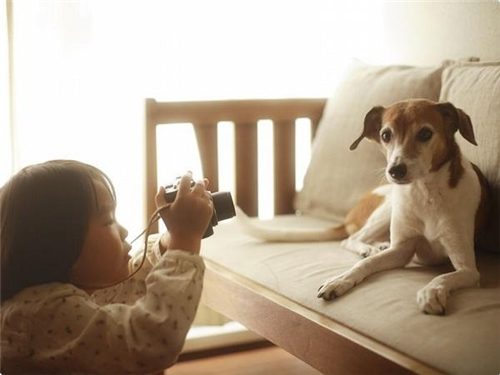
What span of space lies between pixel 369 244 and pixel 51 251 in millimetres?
874

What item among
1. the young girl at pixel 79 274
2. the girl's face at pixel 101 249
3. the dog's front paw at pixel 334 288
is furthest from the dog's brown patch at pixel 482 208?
the girl's face at pixel 101 249

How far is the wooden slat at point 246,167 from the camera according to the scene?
219 cm

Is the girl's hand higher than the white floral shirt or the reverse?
higher

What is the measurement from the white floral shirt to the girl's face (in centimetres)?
8

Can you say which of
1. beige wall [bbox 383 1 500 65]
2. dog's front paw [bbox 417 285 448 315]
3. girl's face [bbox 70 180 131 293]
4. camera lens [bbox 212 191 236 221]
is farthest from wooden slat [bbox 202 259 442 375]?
beige wall [bbox 383 1 500 65]

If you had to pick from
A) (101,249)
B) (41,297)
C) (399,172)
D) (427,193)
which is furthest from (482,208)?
(41,297)

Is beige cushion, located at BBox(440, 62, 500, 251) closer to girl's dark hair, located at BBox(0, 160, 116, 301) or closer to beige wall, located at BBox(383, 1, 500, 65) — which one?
beige wall, located at BBox(383, 1, 500, 65)

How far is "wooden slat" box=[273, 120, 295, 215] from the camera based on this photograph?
7.36 ft

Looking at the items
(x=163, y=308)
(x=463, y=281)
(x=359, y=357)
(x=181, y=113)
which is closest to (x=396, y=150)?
(x=463, y=281)

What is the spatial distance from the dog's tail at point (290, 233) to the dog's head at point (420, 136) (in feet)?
1.36

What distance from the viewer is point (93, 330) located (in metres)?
1.02

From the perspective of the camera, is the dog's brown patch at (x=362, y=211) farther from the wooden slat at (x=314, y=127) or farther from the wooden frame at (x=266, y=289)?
the wooden slat at (x=314, y=127)

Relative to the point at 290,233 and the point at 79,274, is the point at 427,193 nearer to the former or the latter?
the point at 290,233

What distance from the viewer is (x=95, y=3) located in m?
2.02
